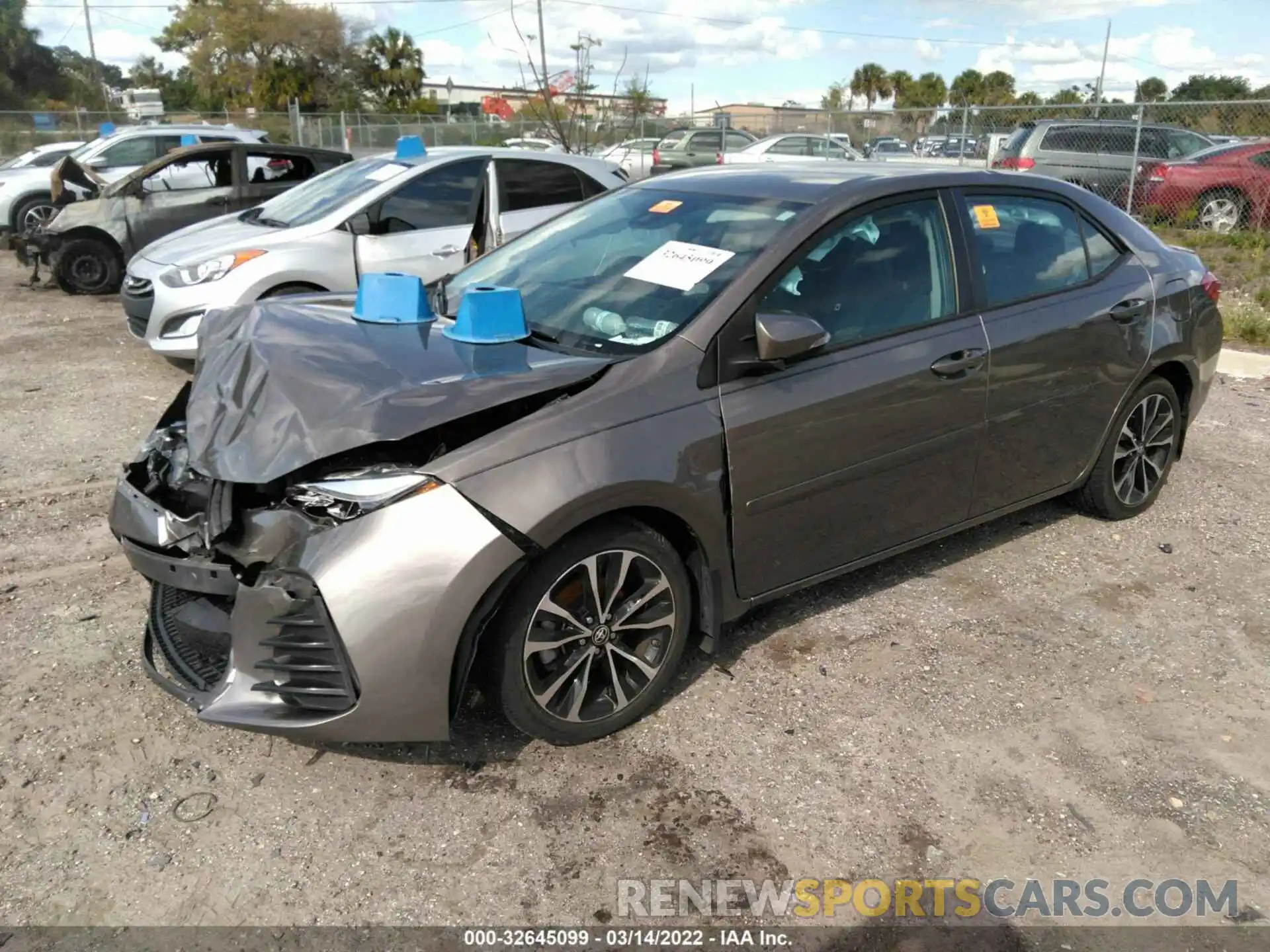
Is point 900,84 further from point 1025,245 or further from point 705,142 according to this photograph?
point 1025,245

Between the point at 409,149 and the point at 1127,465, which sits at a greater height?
the point at 409,149

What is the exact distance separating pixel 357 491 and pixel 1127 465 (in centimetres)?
375

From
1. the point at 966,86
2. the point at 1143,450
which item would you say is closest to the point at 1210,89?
the point at 966,86

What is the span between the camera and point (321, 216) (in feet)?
24.2

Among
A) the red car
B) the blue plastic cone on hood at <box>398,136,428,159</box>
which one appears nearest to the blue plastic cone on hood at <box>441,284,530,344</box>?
the blue plastic cone on hood at <box>398,136,428,159</box>

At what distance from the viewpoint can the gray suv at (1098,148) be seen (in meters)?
14.1

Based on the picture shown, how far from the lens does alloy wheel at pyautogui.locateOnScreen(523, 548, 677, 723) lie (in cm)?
295

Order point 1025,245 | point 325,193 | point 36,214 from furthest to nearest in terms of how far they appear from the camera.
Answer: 1. point 36,214
2. point 325,193
3. point 1025,245

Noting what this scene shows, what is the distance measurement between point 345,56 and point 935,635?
209ft

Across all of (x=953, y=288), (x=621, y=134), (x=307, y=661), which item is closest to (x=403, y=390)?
(x=307, y=661)

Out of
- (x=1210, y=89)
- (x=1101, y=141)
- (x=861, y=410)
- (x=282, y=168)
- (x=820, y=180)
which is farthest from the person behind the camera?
(x=1210, y=89)

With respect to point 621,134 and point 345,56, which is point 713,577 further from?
point 345,56

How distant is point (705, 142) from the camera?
2220cm

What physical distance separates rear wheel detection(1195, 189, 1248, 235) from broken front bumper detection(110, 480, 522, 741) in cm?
1405
